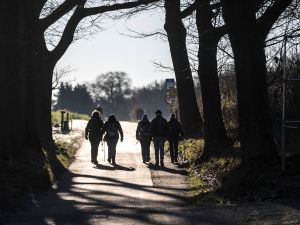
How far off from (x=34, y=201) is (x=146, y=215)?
3296 millimetres

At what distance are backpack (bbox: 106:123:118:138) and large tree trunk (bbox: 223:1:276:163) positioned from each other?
958 cm

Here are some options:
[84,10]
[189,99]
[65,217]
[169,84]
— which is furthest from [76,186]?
[169,84]

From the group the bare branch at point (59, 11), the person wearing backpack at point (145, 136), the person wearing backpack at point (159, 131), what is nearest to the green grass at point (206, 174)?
the person wearing backpack at point (159, 131)

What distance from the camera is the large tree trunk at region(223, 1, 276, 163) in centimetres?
1395

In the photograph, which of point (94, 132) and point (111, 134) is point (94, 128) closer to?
point (94, 132)

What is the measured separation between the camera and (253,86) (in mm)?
14008

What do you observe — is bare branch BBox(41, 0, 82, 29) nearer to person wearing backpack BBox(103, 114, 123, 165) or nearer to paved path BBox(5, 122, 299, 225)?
person wearing backpack BBox(103, 114, 123, 165)

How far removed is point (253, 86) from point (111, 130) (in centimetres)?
998

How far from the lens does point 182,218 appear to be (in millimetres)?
10172

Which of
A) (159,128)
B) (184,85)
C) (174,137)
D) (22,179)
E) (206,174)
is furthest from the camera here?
(184,85)

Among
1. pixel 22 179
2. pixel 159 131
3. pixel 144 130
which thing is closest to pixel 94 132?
pixel 144 130

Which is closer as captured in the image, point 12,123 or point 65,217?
point 65,217

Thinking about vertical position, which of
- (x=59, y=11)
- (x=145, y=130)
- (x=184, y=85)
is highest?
(x=59, y=11)

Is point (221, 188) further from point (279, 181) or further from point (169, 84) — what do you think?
point (169, 84)
